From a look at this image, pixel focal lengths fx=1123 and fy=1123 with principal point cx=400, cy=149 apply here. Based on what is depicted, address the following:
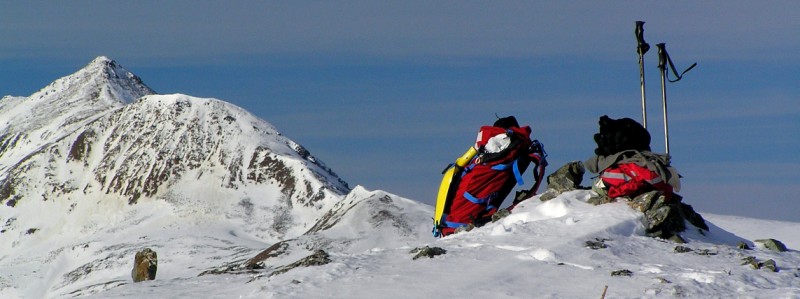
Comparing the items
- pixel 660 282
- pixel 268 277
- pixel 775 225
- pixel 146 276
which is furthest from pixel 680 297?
pixel 146 276

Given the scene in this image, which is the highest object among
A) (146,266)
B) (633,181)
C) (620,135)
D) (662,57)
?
(662,57)

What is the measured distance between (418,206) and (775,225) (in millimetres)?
122010

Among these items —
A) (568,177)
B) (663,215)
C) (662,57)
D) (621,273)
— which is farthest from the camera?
(662,57)

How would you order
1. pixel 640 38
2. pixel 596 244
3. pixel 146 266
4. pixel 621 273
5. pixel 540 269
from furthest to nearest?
pixel 146 266 → pixel 640 38 → pixel 596 244 → pixel 540 269 → pixel 621 273

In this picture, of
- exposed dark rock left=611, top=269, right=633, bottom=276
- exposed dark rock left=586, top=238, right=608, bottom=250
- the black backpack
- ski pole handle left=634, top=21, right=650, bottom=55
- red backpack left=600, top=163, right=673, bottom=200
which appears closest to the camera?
exposed dark rock left=611, top=269, right=633, bottom=276

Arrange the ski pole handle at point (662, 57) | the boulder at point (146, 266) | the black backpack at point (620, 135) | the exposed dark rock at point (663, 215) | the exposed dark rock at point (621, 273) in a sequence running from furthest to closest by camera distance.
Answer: the boulder at point (146, 266) < the ski pole handle at point (662, 57) < the black backpack at point (620, 135) < the exposed dark rock at point (663, 215) < the exposed dark rock at point (621, 273)

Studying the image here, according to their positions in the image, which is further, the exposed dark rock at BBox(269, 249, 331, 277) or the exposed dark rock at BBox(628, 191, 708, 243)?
the exposed dark rock at BBox(628, 191, 708, 243)

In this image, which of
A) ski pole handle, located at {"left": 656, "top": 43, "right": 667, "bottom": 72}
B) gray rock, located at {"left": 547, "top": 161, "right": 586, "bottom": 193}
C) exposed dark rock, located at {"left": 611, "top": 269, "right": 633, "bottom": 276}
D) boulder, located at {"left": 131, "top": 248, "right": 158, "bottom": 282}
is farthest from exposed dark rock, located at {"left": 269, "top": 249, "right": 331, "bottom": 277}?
boulder, located at {"left": 131, "top": 248, "right": 158, "bottom": 282}

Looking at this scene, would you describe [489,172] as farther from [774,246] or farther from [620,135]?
[774,246]

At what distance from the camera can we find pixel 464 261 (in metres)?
14.1

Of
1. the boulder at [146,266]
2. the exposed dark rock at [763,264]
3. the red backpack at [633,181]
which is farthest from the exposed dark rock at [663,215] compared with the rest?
the boulder at [146,266]

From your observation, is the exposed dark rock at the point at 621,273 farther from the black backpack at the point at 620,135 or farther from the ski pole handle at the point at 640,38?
the ski pole handle at the point at 640,38

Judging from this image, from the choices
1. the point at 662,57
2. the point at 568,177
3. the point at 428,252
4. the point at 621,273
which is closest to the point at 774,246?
the point at 568,177

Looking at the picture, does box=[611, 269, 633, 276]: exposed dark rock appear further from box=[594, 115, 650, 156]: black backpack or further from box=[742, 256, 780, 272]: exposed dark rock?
box=[594, 115, 650, 156]: black backpack
